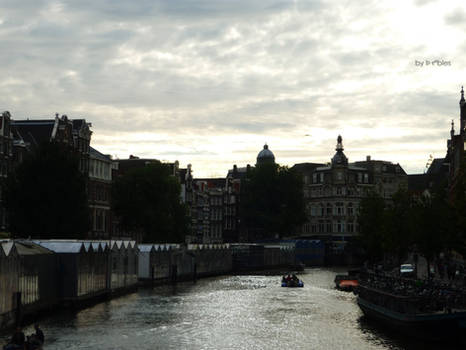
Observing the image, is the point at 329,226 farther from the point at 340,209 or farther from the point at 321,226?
the point at 340,209

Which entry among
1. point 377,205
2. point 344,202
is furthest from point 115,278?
point 344,202

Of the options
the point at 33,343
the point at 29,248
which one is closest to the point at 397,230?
the point at 29,248

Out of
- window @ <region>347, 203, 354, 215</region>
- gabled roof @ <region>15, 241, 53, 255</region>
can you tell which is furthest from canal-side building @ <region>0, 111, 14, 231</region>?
window @ <region>347, 203, 354, 215</region>

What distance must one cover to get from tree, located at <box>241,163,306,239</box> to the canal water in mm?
89294

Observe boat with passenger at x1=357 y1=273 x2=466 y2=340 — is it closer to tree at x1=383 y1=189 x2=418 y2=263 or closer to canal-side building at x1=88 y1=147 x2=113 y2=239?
tree at x1=383 y1=189 x2=418 y2=263

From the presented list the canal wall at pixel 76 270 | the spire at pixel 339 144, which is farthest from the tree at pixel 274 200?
the canal wall at pixel 76 270

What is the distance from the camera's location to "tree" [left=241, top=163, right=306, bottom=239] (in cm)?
17238

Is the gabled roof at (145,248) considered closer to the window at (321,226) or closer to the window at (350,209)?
the window at (321,226)

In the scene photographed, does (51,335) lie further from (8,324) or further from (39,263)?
(39,263)

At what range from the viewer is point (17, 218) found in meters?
87.1

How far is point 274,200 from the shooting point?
6900 inches

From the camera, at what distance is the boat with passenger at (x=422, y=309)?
45938 mm

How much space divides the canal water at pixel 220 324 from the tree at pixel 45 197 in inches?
491

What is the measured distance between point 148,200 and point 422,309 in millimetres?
76084
